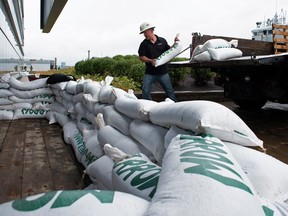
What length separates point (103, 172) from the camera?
6.45ft

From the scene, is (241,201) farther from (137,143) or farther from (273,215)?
(137,143)

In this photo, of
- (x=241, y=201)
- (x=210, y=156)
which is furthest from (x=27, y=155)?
(x=241, y=201)

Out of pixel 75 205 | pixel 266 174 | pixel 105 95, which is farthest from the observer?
pixel 105 95

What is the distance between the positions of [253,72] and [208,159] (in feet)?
14.5

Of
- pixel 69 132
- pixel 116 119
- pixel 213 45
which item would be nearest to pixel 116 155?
pixel 116 119

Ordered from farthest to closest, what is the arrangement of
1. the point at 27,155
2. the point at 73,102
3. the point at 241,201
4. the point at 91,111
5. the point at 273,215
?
the point at 73,102 → the point at 91,111 → the point at 27,155 → the point at 273,215 → the point at 241,201

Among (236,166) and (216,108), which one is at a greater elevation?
(216,108)

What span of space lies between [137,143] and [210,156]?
3.54 ft

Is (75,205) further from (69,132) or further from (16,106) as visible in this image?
Result: (16,106)

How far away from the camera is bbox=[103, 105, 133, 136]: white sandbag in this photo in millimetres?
2422

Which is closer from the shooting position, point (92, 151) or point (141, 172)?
point (141, 172)

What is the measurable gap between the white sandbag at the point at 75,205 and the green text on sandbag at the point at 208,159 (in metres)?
0.21

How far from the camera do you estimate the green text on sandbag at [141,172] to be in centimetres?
125

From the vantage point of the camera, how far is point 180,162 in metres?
1.07
